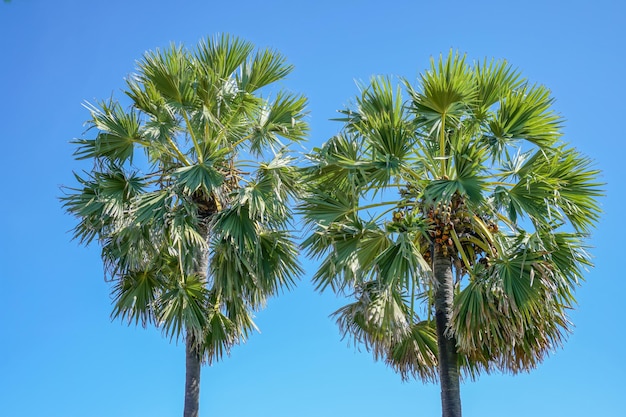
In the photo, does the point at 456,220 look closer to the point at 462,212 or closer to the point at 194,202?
the point at 462,212

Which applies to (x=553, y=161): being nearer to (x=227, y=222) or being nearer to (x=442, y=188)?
(x=442, y=188)

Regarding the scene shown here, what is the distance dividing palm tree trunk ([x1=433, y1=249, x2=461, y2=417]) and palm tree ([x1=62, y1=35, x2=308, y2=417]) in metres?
2.37

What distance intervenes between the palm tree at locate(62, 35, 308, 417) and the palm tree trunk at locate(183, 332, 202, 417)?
0.02 metres

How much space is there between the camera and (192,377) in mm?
11500

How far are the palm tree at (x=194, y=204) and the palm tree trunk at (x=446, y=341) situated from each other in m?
2.37

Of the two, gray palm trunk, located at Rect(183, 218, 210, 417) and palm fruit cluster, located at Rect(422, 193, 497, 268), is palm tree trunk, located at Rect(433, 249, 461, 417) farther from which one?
gray palm trunk, located at Rect(183, 218, 210, 417)

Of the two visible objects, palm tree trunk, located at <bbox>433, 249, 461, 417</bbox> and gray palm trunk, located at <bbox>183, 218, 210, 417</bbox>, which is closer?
palm tree trunk, located at <bbox>433, 249, 461, 417</bbox>

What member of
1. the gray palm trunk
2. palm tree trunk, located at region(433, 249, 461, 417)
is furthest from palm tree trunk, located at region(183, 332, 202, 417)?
palm tree trunk, located at region(433, 249, 461, 417)

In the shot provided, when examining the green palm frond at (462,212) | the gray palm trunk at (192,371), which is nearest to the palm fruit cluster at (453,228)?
the green palm frond at (462,212)

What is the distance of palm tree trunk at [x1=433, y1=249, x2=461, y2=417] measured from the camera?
999 centimetres

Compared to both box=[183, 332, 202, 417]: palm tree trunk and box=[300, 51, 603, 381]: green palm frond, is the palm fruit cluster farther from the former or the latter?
box=[183, 332, 202, 417]: palm tree trunk

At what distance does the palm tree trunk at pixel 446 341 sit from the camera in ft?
32.8

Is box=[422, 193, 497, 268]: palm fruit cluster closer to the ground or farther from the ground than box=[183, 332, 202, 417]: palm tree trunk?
farther from the ground

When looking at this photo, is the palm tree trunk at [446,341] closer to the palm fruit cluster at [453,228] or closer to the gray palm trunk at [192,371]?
the palm fruit cluster at [453,228]
